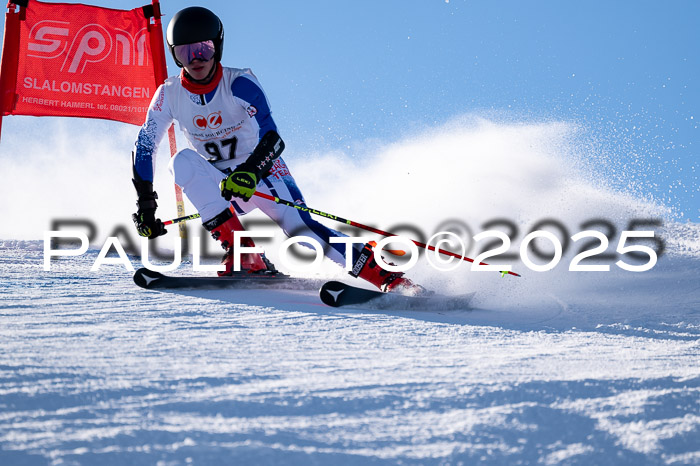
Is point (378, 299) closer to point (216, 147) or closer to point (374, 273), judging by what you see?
point (374, 273)

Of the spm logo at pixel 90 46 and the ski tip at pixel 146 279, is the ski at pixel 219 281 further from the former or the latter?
the spm logo at pixel 90 46

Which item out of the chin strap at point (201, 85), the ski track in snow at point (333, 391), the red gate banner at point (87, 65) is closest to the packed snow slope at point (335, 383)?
the ski track in snow at point (333, 391)

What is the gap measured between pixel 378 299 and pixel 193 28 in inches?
73.2

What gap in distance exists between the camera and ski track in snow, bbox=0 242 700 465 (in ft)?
4.08

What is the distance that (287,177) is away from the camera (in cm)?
396

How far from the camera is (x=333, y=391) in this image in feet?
5.03

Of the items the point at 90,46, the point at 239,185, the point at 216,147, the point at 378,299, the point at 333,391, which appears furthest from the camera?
the point at 90,46

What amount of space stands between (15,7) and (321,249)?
5.16 meters

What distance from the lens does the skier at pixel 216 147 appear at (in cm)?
363

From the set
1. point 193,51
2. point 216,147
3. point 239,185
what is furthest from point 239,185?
point 193,51

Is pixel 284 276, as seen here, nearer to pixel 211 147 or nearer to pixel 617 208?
pixel 211 147

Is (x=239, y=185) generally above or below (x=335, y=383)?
above

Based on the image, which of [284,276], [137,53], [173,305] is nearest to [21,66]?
[137,53]

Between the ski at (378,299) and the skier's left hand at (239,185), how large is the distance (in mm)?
706
